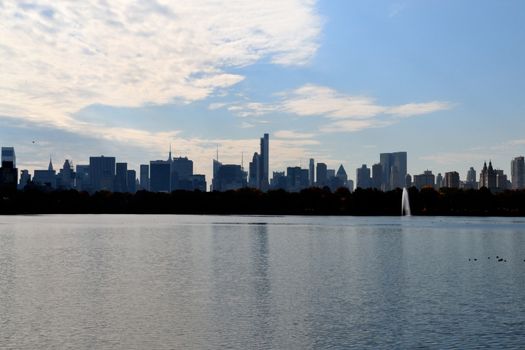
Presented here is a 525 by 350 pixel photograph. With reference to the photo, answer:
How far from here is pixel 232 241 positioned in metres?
106

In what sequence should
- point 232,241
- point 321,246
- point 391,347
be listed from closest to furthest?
point 391,347
point 321,246
point 232,241

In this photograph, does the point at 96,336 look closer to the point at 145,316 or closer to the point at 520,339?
the point at 145,316

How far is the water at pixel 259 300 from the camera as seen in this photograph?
35.4m

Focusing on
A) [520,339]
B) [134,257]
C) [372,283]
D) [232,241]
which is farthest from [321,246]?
[520,339]

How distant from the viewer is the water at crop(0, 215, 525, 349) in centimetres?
3538

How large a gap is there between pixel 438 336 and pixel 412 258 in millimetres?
43707

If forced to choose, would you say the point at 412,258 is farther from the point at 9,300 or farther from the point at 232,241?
the point at 9,300

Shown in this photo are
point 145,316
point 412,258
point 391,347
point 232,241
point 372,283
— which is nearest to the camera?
point 391,347

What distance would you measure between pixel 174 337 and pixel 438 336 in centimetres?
1318

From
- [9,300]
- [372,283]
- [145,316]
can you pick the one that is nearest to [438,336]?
[145,316]

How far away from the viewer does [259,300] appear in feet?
153

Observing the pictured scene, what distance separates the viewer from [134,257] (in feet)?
258

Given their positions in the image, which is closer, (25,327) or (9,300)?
(25,327)

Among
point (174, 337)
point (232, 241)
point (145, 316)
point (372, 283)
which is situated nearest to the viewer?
point (174, 337)
